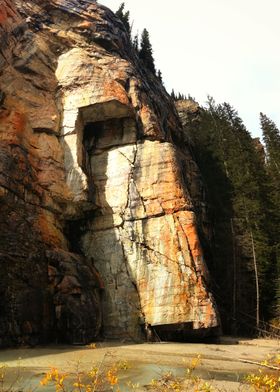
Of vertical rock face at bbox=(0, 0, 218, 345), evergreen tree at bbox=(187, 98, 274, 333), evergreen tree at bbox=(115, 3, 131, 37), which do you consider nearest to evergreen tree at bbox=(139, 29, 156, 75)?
evergreen tree at bbox=(115, 3, 131, 37)

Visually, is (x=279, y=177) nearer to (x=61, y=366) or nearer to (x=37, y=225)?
(x=37, y=225)

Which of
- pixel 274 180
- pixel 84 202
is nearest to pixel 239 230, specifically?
pixel 274 180

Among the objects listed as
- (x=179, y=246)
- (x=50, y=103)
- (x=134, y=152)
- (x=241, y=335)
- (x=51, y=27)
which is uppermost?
(x=51, y=27)

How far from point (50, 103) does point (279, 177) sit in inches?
903

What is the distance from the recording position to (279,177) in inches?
1446

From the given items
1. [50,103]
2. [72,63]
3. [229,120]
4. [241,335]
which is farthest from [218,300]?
[229,120]

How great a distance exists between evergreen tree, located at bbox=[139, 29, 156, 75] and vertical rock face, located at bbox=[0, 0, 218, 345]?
17.1 metres

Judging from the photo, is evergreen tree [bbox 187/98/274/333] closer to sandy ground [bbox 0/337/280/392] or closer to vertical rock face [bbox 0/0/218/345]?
vertical rock face [bbox 0/0/218/345]

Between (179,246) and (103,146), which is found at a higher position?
(103,146)

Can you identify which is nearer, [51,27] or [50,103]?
[50,103]

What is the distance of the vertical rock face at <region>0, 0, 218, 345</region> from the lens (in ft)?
55.8

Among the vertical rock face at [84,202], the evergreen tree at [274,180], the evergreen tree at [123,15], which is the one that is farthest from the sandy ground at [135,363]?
the evergreen tree at [123,15]

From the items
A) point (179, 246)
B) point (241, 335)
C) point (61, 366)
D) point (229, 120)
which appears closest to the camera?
point (61, 366)

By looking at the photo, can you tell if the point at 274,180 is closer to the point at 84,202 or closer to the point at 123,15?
the point at 84,202
